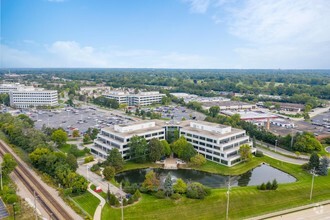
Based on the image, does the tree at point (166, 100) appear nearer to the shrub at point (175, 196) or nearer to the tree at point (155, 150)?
the tree at point (155, 150)

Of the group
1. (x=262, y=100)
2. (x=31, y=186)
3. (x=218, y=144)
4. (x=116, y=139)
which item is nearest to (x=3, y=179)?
(x=31, y=186)

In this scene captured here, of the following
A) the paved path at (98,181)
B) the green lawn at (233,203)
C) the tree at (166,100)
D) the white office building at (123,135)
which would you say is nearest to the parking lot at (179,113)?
the tree at (166,100)

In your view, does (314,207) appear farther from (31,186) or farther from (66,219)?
(31,186)

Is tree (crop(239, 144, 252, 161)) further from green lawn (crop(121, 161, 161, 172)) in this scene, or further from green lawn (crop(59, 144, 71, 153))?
green lawn (crop(59, 144, 71, 153))

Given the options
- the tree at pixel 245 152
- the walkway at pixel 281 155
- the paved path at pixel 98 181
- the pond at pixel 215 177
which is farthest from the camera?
the walkway at pixel 281 155

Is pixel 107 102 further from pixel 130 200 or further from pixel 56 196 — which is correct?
pixel 130 200

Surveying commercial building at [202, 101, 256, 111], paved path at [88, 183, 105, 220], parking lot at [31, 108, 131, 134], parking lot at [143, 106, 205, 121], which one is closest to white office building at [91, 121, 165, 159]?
paved path at [88, 183, 105, 220]

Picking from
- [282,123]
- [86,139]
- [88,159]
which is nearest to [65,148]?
[86,139]
